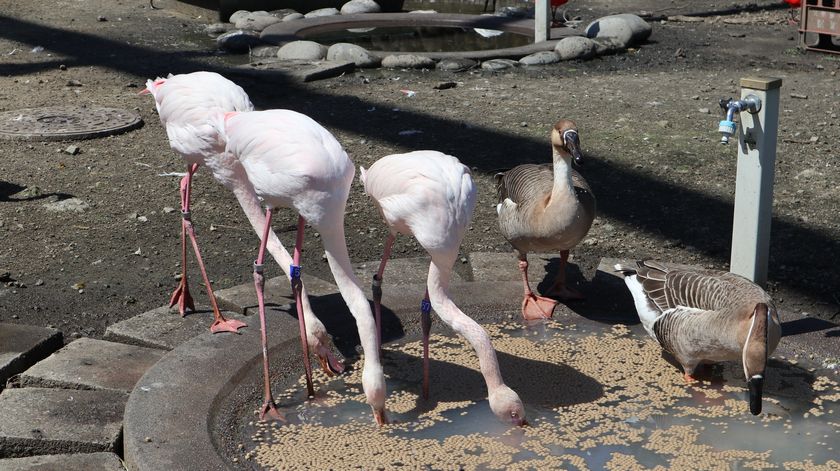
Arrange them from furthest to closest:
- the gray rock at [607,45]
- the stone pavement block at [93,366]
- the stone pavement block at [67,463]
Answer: the gray rock at [607,45]
the stone pavement block at [93,366]
the stone pavement block at [67,463]

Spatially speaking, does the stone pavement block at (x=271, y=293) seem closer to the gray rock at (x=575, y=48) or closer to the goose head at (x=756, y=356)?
the goose head at (x=756, y=356)

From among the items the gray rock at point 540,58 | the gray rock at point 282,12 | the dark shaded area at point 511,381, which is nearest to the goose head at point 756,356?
the dark shaded area at point 511,381

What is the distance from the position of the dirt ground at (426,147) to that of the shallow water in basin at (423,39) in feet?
4.72

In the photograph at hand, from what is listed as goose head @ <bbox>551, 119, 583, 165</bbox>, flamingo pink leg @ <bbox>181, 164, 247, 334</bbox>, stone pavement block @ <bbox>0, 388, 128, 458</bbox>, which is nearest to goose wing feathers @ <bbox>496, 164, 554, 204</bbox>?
goose head @ <bbox>551, 119, 583, 165</bbox>

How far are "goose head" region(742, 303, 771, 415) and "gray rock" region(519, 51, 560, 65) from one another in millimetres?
6830

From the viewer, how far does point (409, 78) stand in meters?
9.79

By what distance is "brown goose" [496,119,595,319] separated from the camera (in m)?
4.78

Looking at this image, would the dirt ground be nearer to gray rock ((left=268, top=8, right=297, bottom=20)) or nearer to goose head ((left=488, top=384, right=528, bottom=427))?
gray rock ((left=268, top=8, right=297, bottom=20))

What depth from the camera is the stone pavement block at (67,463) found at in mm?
3590

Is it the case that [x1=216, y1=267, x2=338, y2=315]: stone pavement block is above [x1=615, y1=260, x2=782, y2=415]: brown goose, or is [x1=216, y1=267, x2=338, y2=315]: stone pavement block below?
below

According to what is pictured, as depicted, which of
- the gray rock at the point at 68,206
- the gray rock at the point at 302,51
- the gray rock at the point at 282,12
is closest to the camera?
the gray rock at the point at 68,206

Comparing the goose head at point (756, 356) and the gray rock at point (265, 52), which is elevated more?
the gray rock at point (265, 52)

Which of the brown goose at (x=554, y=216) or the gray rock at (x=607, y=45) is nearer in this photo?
the brown goose at (x=554, y=216)

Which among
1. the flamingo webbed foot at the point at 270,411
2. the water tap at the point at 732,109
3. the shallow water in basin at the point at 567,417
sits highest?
the water tap at the point at 732,109
